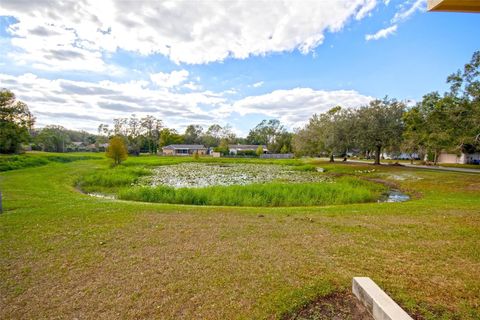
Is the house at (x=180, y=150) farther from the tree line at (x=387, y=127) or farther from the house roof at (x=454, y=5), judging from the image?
the house roof at (x=454, y=5)

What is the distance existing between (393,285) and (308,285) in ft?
3.52

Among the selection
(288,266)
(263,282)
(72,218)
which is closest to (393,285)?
(288,266)

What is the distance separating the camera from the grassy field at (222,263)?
280 centimetres

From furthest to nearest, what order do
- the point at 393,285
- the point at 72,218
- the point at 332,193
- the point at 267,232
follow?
1. the point at 332,193
2. the point at 72,218
3. the point at 267,232
4. the point at 393,285

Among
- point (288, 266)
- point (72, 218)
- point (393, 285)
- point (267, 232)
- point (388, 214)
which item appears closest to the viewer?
point (393, 285)

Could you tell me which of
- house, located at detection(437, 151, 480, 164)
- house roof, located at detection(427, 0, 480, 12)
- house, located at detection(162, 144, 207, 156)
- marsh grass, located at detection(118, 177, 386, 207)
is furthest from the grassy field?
house, located at detection(162, 144, 207, 156)

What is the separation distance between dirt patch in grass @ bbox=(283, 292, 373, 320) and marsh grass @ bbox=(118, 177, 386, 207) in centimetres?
753

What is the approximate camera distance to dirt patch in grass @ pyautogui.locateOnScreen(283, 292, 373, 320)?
8.54 feet

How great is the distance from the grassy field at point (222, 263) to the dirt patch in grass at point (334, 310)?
105 mm

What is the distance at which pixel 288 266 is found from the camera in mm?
3717

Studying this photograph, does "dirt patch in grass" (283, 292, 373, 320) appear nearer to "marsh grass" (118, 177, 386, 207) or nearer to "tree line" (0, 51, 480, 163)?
"marsh grass" (118, 177, 386, 207)

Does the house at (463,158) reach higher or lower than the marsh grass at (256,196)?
higher

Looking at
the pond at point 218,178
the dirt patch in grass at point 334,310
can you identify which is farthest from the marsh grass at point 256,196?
the dirt patch in grass at point 334,310

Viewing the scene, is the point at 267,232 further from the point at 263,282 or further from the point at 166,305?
the point at 166,305
